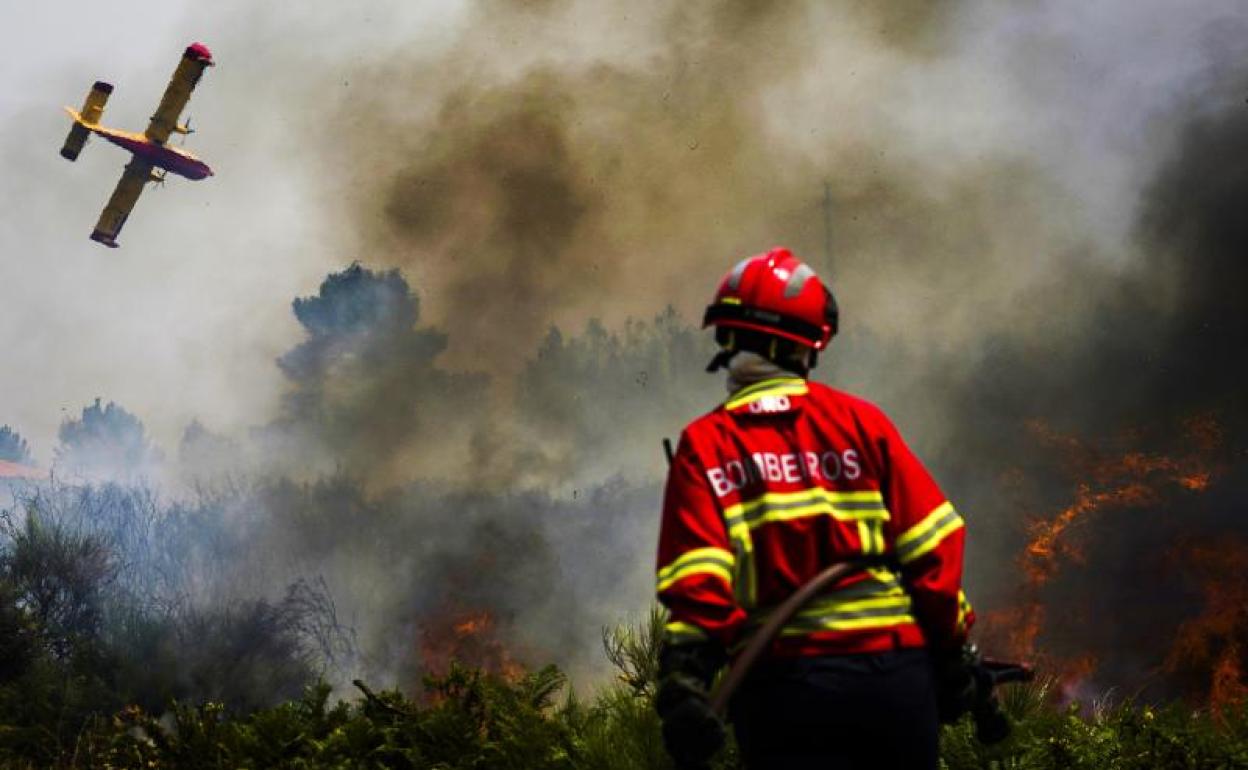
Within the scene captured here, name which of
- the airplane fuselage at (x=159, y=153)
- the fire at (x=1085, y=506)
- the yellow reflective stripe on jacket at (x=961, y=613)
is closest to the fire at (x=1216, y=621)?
the fire at (x=1085, y=506)

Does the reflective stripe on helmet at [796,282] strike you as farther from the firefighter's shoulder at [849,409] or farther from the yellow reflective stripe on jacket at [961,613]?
the yellow reflective stripe on jacket at [961,613]

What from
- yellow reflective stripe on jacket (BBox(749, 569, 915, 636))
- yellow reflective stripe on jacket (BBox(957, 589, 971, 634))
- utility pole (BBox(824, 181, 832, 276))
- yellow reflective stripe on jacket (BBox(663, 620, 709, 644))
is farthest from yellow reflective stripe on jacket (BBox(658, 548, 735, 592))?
utility pole (BBox(824, 181, 832, 276))

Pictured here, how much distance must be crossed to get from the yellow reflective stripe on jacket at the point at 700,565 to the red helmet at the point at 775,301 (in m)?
0.71

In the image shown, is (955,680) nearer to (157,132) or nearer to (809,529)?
(809,529)

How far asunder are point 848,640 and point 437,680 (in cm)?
412

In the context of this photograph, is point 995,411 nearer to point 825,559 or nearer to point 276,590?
point 276,590

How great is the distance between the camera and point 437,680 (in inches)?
286

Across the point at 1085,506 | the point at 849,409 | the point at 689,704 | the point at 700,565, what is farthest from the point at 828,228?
the point at 689,704

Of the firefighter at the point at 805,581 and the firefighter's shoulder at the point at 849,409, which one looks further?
the firefighter's shoulder at the point at 849,409

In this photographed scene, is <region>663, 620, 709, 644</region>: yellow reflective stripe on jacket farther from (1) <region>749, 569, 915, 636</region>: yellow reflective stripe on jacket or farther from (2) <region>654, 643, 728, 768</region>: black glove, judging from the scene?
(1) <region>749, 569, 915, 636</region>: yellow reflective stripe on jacket

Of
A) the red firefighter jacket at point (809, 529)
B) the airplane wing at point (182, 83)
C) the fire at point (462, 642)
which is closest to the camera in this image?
the red firefighter jacket at point (809, 529)

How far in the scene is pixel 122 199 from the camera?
3666cm

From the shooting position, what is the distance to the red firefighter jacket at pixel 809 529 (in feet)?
11.7

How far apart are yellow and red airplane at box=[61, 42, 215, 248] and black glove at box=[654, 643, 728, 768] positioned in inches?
1262
